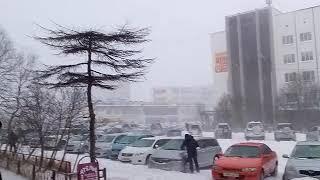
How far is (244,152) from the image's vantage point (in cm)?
1672

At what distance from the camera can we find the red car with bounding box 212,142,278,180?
1518 cm

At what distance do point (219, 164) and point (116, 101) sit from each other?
74223 mm

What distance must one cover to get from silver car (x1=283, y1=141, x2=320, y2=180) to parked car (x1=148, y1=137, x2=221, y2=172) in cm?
474

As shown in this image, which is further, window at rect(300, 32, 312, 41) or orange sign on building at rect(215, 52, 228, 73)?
orange sign on building at rect(215, 52, 228, 73)

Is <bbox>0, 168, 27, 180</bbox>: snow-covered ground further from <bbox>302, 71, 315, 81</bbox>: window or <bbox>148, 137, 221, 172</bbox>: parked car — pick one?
<bbox>302, 71, 315, 81</bbox>: window

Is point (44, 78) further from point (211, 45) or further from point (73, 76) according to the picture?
point (211, 45)

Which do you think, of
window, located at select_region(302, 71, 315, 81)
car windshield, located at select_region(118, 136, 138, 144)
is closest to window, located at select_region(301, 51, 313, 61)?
window, located at select_region(302, 71, 315, 81)

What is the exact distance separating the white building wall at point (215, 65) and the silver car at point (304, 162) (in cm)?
6902

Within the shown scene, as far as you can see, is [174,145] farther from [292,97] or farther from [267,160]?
[292,97]

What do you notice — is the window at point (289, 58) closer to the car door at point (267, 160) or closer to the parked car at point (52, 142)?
the parked car at point (52, 142)

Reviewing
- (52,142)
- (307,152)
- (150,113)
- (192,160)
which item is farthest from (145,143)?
(150,113)

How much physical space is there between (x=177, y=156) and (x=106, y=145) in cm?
1028

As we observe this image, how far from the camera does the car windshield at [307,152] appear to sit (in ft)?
49.6

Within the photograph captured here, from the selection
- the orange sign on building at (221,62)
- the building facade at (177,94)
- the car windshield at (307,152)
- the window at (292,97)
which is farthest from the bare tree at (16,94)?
the building facade at (177,94)
